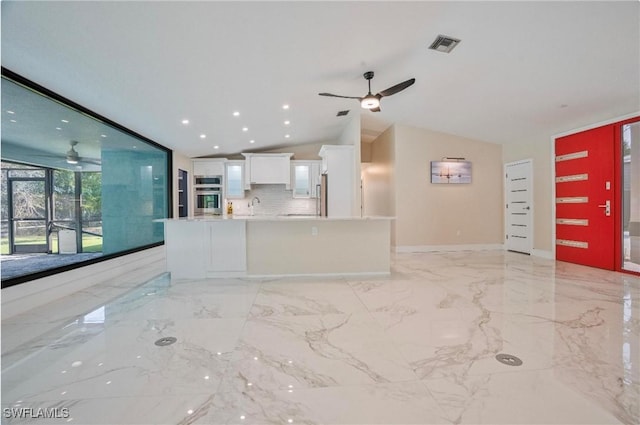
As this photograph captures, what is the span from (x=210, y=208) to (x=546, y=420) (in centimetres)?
742

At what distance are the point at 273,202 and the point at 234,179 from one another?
47.4 inches

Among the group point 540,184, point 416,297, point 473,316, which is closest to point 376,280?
point 416,297

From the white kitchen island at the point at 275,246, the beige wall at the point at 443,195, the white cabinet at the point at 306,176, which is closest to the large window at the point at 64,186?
the white kitchen island at the point at 275,246

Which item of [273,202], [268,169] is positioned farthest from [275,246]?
[273,202]

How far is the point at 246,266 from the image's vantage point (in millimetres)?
4176

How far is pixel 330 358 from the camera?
1.93 metres

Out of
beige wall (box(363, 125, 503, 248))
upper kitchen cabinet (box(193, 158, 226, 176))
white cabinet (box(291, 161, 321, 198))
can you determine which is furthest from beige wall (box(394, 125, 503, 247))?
upper kitchen cabinet (box(193, 158, 226, 176))

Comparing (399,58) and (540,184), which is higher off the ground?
(399,58)

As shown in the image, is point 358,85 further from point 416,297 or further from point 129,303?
point 129,303

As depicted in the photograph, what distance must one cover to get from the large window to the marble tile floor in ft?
3.97

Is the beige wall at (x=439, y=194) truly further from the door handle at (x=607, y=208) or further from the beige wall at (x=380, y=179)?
the door handle at (x=607, y=208)

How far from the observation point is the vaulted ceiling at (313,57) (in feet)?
7.78

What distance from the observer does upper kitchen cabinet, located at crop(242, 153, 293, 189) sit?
7.42 meters

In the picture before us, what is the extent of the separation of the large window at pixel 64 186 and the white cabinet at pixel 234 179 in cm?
193
